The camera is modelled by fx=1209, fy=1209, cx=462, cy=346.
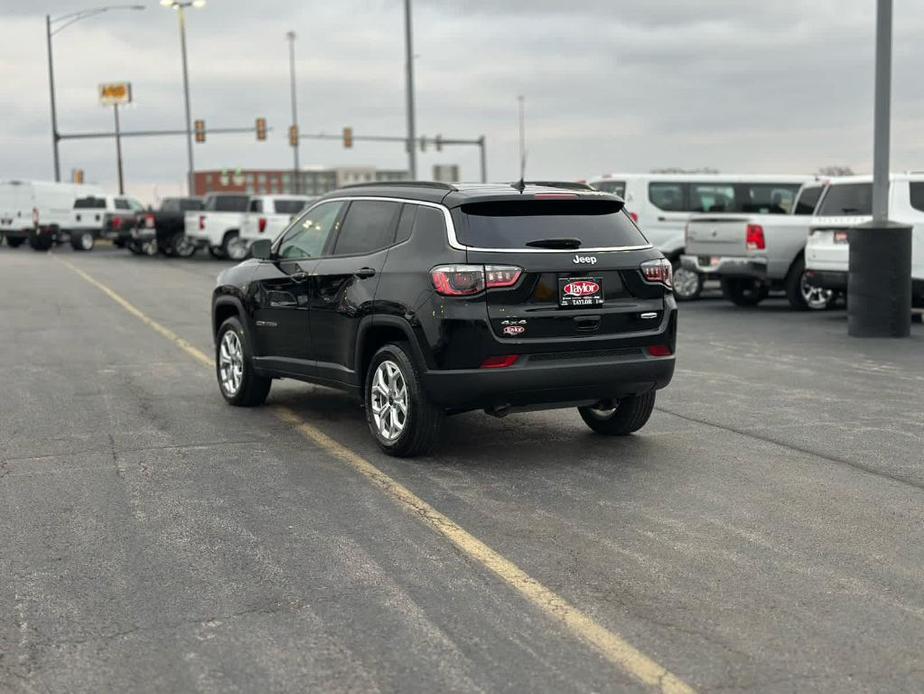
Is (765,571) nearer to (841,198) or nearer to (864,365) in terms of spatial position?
(864,365)

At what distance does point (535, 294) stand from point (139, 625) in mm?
3426

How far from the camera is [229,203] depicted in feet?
125

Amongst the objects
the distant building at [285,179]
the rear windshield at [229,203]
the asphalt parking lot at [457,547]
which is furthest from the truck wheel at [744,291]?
the distant building at [285,179]

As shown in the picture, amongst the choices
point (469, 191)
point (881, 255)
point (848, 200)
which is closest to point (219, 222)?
point (848, 200)

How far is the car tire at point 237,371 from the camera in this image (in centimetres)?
955

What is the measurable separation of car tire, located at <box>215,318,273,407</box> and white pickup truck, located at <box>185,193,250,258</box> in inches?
1095

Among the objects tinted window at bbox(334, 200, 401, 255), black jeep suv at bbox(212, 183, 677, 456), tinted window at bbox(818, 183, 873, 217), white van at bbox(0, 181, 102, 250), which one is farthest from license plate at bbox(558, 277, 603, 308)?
white van at bbox(0, 181, 102, 250)

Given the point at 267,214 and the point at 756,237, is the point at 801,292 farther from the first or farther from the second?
the point at 267,214

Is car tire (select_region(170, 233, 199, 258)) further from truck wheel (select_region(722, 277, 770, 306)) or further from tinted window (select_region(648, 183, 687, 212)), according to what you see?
truck wheel (select_region(722, 277, 770, 306))

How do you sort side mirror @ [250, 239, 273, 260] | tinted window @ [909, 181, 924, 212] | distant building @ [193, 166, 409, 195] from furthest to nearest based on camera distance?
distant building @ [193, 166, 409, 195] < tinted window @ [909, 181, 924, 212] < side mirror @ [250, 239, 273, 260]

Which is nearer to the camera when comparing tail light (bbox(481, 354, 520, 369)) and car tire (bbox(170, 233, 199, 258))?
tail light (bbox(481, 354, 520, 369))

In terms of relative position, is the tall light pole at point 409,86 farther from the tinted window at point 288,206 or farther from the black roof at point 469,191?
the black roof at point 469,191

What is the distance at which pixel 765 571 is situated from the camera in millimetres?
5195

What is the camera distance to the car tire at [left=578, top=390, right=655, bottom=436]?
8.23 meters
